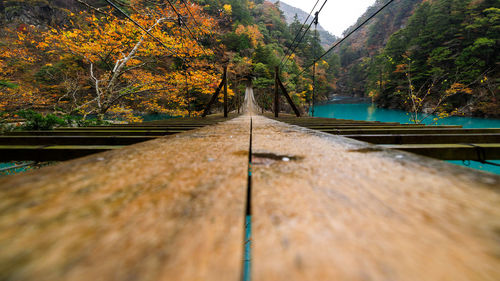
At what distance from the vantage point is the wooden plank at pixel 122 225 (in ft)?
0.67

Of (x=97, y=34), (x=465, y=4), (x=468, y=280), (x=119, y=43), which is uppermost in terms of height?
(x=465, y=4)

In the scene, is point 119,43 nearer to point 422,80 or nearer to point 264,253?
point 264,253

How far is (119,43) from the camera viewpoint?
6395 millimetres

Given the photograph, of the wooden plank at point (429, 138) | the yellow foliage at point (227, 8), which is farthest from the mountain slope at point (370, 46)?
the wooden plank at point (429, 138)

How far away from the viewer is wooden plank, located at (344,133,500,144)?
139cm

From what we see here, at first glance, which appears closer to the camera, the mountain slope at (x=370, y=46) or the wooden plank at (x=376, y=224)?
the wooden plank at (x=376, y=224)

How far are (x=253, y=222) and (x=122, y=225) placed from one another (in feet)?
0.67

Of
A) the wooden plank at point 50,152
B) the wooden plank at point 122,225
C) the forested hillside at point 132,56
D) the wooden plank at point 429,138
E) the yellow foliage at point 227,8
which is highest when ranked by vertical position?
the yellow foliage at point 227,8

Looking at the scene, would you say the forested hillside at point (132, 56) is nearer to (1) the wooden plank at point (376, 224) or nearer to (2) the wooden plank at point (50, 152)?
(2) the wooden plank at point (50, 152)

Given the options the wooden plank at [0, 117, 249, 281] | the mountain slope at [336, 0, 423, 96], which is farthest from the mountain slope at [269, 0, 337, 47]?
the wooden plank at [0, 117, 249, 281]

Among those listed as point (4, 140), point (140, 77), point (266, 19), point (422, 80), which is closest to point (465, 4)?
point (422, 80)

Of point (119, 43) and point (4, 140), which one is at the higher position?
point (119, 43)

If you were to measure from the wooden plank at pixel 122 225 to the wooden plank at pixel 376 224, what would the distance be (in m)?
0.06

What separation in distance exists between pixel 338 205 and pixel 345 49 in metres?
65.2
